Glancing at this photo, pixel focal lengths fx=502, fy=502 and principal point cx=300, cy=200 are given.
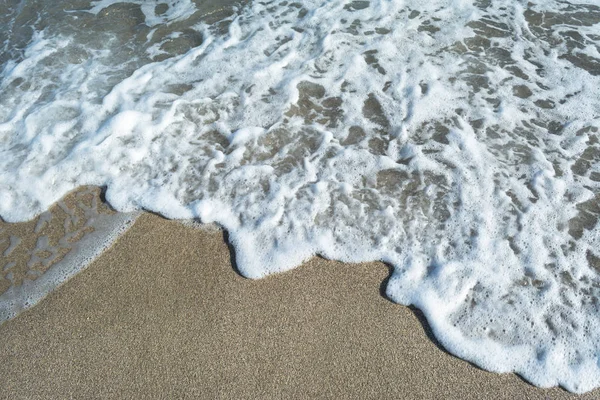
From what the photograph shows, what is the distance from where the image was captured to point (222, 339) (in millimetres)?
2627

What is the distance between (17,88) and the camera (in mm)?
4367

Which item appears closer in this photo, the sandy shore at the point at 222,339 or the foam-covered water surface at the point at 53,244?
the sandy shore at the point at 222,339

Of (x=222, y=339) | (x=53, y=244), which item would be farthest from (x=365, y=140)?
(x=53, y=244)

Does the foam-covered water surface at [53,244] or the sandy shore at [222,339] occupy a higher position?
the foam-covered water surface at [53,244]

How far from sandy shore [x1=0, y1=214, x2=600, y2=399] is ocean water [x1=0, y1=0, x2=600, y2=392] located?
0.44 ft

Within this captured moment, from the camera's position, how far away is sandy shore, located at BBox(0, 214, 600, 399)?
2.45 metres

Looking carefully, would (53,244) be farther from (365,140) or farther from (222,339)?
(365,140)

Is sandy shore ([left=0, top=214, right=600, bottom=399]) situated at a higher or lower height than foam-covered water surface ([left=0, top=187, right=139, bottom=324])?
lower

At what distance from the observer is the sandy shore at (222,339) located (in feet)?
8.05

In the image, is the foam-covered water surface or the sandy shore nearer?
the sandy shore

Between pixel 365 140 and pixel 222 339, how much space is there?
70.9 inches

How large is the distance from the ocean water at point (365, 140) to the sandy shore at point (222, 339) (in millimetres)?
134

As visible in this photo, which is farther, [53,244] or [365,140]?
[365,140]

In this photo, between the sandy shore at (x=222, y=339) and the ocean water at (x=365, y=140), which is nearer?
the sandy shore at (x=222, y=339)
